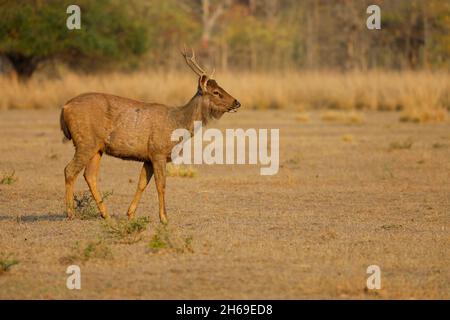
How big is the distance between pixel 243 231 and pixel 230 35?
146 feet

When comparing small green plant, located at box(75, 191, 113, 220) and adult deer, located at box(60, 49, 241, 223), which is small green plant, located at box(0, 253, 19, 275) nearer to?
adult deer, located at box(60, 49, 241, 223)

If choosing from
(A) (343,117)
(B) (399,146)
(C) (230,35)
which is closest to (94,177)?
(B) (399,146)

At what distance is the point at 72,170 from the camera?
11.3 m

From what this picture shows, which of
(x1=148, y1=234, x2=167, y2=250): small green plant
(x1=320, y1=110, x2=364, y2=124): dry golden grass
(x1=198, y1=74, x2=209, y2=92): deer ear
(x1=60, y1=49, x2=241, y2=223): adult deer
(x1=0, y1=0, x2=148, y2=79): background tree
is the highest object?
(x1=0, y1=0, x2=148, y2=79): background tree

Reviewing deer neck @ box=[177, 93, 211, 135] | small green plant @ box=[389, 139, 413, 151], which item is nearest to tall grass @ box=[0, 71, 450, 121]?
small green plant @ box=[389, 139, 413, 151]

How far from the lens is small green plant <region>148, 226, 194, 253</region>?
30.9ft

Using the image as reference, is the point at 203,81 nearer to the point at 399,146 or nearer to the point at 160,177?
the point at 160,177

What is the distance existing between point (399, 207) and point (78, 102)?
4.54 meters

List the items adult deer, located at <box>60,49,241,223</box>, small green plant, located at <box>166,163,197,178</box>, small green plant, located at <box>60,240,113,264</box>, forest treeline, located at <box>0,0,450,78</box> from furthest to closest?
forest treeline, located at <box>0,0,450,78</box> → small green plant, located at <box>166,163,197,178</box> → adult deer, located at <box>60,49,241,223</box> → small green plant, located at <box>60,240,113,264</box>

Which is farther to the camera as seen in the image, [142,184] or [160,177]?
[142,184]

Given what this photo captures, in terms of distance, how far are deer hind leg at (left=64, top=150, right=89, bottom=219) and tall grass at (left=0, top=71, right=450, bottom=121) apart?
2129cm

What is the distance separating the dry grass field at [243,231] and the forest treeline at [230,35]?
665 inches
